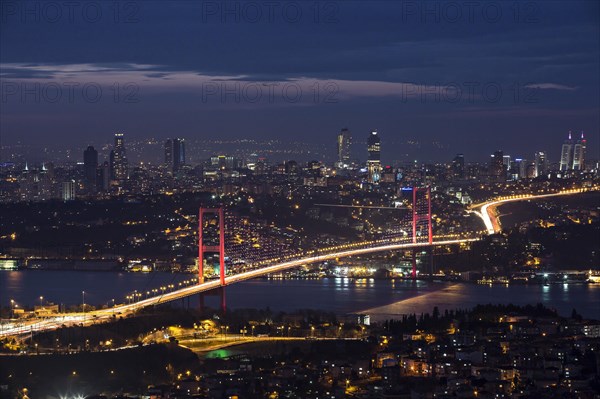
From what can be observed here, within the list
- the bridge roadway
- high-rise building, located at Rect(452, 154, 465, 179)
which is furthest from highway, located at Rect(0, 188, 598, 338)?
high-rise building, located at Rect(452, 154, 465, 179)

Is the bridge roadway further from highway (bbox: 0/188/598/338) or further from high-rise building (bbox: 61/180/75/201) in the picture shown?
high-rise building (bbox: 61/180/75/201)

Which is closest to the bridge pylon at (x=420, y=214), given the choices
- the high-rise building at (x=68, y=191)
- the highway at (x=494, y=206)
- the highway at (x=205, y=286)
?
the highway at (x=205, y=286)

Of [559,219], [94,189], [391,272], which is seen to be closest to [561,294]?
[391,272]

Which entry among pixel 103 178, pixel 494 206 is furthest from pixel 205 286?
pixel 103 178

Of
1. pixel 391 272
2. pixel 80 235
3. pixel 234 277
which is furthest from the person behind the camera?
pixel 80 235

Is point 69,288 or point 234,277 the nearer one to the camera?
point 234,277

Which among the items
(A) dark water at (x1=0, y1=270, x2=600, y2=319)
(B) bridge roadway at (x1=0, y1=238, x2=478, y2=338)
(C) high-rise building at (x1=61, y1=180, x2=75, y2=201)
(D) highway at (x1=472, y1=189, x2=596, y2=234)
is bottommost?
(A) dark water at (x1=0, y1=270, x2=600, y2=319)

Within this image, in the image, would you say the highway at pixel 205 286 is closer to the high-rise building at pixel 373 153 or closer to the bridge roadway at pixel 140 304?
the bridge roadway at pixel 140 304

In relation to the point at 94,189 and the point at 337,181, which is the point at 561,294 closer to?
the point at 337,181
